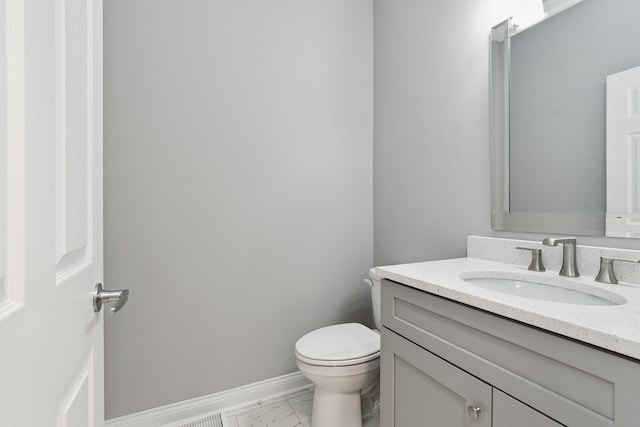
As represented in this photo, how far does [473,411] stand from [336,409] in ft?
2.62

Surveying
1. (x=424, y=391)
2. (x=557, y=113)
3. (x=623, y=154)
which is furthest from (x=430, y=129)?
(x=424, y=391)

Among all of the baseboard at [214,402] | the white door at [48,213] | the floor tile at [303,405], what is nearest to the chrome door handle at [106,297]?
the white door at [48,213]

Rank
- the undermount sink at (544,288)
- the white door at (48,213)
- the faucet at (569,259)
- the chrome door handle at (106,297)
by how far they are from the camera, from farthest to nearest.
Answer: the faucet at (569,259) < the undermount sink at (544,288) < the chrome door handle at (106,297) < the white door at (48,213)

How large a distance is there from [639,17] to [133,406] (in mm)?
2418

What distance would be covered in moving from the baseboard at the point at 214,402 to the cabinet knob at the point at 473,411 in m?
1.21

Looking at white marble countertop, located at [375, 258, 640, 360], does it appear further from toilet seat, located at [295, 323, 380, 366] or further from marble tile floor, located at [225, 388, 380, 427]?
marble tile floor, located at [225, 388, 380, 427]

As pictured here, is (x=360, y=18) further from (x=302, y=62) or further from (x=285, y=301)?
(x=285, y=301)

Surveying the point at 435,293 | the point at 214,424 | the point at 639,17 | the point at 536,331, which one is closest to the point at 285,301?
the point at 214,424

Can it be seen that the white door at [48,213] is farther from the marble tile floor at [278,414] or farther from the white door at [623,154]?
the white door at [623,154]

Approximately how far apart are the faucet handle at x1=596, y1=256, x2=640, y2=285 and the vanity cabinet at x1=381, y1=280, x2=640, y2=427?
462mm

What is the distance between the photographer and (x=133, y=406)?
141 cm

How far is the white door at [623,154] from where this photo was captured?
0.89 meters

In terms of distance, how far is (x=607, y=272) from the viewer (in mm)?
875

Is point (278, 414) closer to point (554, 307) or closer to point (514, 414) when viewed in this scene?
point (514, 414)
